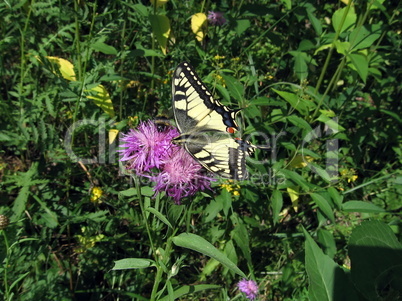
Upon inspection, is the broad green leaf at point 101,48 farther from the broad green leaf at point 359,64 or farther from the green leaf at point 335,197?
the green leaf at point 335,197

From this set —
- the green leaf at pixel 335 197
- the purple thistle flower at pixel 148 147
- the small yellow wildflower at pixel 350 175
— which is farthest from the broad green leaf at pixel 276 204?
the purple thistle flower at pixel 148 147

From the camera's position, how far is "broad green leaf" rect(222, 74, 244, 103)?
2.27 metres

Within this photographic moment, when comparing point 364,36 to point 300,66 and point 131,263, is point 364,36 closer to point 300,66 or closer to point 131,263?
point 300,66

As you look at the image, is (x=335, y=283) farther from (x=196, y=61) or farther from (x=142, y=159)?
(x=196, y=61)

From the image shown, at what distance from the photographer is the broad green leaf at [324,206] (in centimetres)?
227

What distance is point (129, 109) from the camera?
10.1 feet

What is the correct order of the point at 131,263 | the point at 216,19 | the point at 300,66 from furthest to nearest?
the point at 216,19 < the point at 300,66 < the point at 131,263

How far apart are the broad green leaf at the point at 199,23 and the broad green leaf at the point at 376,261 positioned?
2311mm

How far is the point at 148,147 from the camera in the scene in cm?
191

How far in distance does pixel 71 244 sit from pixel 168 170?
1.43 m

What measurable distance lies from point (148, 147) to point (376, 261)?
1.31 metres

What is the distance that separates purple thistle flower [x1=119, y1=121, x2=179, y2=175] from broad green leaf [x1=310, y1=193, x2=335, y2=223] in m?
1.13

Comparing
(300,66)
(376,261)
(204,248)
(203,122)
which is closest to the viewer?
(376,261)

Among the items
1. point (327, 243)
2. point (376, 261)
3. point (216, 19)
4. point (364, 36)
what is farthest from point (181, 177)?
point (216, 19)
